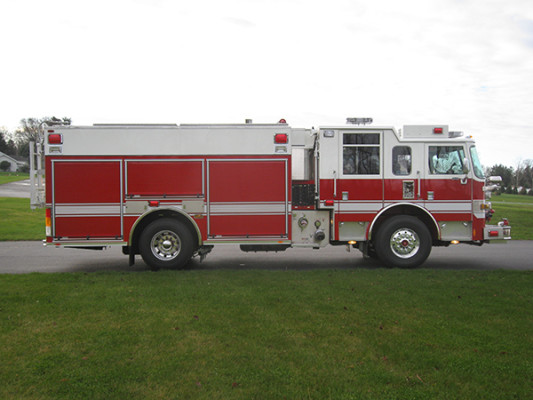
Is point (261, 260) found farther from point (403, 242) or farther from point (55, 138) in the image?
point (55, 138)

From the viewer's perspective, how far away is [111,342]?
4645 millimetres

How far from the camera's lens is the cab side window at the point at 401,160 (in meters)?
9.09

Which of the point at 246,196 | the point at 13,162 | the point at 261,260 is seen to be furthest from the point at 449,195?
the point at 13,162

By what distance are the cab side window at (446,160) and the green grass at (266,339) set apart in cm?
258

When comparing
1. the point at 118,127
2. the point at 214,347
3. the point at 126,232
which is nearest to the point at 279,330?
the point at 214,347

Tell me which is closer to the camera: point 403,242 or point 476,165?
point 403,242

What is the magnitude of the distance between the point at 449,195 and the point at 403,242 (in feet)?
4.49

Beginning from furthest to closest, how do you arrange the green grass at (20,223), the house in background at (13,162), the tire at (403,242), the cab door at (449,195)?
the house in background at (13,162), the green grass at (20,223), the cab door at (449,195), the tire at (403,242)

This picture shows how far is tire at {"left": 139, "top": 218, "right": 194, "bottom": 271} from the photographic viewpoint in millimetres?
8719

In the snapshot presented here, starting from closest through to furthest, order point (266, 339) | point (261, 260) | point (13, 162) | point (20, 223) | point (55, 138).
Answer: point (266, 339), point (55, 138), point (261, 260), point (20, 223), point (13, 162)

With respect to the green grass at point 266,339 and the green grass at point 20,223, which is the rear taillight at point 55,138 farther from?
the green grass at point 20,223

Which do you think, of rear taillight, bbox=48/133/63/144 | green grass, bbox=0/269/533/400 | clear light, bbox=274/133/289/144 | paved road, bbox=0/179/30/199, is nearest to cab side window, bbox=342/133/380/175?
clear light, bbox=274/133/289/144

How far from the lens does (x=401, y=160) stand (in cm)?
912

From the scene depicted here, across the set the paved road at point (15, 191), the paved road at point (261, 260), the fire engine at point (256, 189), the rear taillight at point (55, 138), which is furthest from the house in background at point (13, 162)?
the fire engine at point (256, 189)
